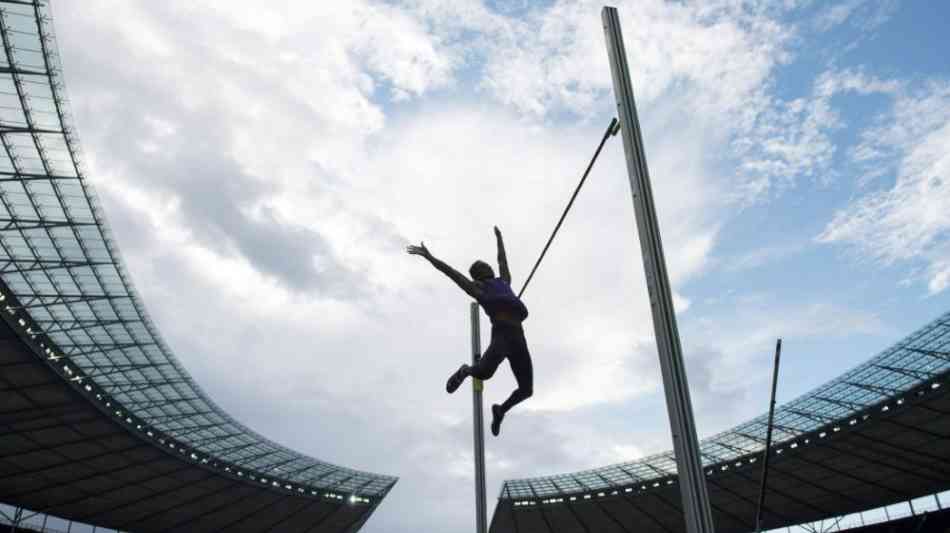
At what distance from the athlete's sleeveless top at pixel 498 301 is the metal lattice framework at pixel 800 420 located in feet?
87.1

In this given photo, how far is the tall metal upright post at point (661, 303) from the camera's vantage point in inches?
130

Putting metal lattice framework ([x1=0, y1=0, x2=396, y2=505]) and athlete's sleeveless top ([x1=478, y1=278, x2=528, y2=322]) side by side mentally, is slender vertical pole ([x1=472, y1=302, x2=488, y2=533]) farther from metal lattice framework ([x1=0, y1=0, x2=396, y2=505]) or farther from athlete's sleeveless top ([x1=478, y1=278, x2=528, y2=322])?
metal lattice framework ([x1=0, y1=0, x2=396, y2=505])

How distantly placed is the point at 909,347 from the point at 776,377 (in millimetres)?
24982

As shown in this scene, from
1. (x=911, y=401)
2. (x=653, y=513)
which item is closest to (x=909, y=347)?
(x=911, y=401)

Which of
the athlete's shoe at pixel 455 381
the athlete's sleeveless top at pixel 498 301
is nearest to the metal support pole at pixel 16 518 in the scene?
the athlete's shoe at pixel 455 381

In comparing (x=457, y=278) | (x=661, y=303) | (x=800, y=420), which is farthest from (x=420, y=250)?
(x=800, y=420)

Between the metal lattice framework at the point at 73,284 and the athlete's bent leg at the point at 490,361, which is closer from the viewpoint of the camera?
the athlete's bent leg at the point at 490,361

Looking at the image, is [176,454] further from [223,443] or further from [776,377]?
[776,377]

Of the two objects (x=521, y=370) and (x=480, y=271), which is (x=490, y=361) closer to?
(x=521, y=370)

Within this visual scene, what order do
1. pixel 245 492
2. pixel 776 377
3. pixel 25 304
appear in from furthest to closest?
1. pixel 245 492
2. pixel 25 304
3. pixel 776 377

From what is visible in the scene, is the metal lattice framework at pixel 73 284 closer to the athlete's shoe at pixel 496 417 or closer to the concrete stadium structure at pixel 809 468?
the athlete's shoe at pixel 496 417

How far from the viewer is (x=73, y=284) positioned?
22344mm

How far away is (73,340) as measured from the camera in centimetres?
2464

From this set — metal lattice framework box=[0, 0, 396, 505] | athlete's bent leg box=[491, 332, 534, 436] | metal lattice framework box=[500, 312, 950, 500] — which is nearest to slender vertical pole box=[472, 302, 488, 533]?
athlete's bent leg box=[491, 332, 534, 436]
